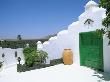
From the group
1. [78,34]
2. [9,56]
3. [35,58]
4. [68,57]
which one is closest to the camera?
[78,34]

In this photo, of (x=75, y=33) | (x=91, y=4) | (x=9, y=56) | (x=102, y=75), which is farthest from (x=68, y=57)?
(x=9, y=56)

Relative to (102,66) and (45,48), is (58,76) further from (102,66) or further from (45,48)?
(45,48)

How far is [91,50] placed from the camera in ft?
37.8

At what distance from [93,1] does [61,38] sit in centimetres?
399

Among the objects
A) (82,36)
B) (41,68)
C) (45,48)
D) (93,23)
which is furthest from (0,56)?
(93,23)

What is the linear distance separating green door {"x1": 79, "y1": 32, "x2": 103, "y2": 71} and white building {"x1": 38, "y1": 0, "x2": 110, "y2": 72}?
276 mm

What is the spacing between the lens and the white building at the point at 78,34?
10352 mm

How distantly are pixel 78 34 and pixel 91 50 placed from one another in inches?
61.3

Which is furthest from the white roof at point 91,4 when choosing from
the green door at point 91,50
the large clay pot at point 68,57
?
the large clay pot at point 68,57

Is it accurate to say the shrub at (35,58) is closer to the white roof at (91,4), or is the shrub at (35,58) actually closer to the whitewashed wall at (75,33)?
the whitewashed wall at (75,33)

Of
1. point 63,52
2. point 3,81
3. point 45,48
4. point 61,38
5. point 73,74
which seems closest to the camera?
point 3,81

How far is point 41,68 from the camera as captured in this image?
12.5 metres

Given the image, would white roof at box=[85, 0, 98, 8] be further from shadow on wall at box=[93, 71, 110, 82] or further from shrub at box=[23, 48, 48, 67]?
shrub at box=[23, 48, 48, 67]

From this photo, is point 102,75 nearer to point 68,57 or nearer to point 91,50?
point 91,50
